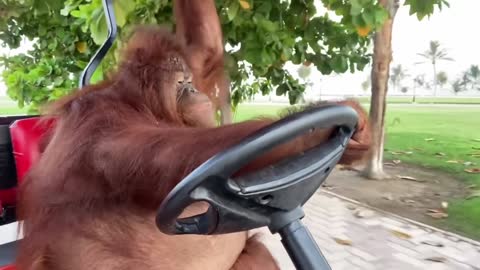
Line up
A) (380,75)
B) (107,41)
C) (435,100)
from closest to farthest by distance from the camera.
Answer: (107,41), (435,100), (380,75)

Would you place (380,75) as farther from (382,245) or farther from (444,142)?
(382,245)

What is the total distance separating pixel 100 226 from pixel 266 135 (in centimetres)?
34

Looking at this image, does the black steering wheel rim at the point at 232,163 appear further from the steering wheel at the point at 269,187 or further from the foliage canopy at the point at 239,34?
the foliage canopy at the point at 239,34

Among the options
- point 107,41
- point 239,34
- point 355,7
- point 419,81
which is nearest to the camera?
point 107,41

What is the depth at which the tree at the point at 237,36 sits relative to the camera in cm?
136

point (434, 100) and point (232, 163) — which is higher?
point (232, 163)

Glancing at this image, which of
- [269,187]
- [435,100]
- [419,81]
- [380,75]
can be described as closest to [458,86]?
[419,81]

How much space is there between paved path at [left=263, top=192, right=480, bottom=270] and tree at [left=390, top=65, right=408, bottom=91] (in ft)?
3.12

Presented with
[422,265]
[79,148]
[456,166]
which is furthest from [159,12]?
[456,166]

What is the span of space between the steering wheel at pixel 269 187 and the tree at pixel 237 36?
554 millimetres

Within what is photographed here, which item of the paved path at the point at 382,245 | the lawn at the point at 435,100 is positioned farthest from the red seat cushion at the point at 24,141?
the lawn at the point at 435,100

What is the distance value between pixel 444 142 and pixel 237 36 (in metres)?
2.52

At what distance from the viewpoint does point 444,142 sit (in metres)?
3.73

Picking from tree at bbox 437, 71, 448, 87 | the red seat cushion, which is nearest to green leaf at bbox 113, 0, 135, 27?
the red seat cushion
